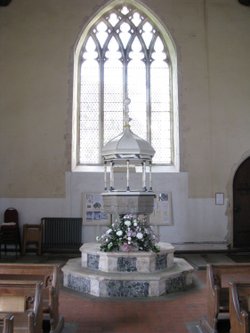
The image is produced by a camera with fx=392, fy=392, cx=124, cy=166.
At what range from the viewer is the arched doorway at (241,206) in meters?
8.87

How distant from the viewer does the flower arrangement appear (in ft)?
18.5

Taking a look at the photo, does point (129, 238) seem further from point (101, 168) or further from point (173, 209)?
point (101, 168)

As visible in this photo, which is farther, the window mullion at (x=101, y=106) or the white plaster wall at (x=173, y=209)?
the window mullion at (x=101, y=106)

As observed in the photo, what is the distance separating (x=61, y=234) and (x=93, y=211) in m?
0.86

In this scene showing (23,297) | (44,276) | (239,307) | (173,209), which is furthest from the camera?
(173,209)

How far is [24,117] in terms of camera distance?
8859 millimetres

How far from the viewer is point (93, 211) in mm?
8742

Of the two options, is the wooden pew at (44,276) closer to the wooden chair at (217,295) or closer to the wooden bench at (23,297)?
the wooden bench at (23,297)

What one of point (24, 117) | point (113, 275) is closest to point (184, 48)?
point (24, 117)

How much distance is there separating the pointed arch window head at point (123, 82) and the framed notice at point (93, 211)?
35.2 inches

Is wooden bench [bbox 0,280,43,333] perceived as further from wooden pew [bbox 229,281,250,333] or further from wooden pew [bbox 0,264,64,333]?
wooden pew [bbox 229,281,250,333]

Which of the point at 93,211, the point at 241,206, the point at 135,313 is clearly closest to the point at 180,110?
the point at 241,206

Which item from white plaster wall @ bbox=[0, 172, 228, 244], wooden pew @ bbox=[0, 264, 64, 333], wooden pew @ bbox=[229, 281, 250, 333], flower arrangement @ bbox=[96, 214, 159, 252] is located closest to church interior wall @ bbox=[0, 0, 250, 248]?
white plaster wall @ bbox=[0, 172, 228, 244]

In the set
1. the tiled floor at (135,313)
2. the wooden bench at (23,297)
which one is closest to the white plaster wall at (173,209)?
the tiled floor at (135,313)
